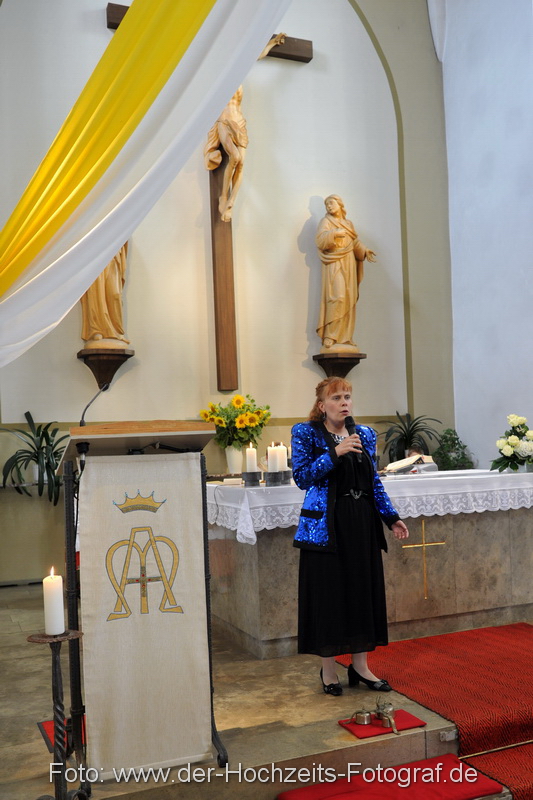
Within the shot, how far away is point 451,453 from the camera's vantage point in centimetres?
857

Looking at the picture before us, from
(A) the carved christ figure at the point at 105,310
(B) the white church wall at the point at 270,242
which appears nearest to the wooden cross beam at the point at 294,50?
(B) the white church wall at the point at 270,242

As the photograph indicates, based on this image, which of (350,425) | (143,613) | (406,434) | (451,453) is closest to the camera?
(143,613)

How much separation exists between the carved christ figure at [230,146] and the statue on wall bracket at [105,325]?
4.14 feet

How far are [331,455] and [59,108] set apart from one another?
5427 millimetres

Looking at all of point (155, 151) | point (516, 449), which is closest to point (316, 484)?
point (155, 151)

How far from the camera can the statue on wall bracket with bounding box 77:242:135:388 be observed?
23.7ft

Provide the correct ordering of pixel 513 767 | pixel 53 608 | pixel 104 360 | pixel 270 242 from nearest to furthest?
1. pixel 53 608
2. pixel 513 767
3. pixel 104 360
4. pixel 270 242

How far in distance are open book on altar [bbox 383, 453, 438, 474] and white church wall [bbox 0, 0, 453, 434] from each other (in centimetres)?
231

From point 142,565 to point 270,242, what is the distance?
19.6ft

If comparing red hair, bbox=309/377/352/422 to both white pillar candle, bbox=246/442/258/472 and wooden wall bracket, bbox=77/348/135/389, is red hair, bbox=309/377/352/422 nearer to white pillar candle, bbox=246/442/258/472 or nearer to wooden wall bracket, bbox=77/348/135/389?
white pillar candle, bbox=246/442/258/472

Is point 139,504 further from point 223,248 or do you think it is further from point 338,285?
point 338,285

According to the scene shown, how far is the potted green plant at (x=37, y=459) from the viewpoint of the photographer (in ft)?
22.4

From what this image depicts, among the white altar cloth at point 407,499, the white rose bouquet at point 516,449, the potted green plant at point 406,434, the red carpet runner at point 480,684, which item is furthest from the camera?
the potted green plant at point 406,434

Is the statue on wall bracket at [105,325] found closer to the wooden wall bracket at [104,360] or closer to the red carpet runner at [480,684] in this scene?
the wooden wall bracket at [104,360]
